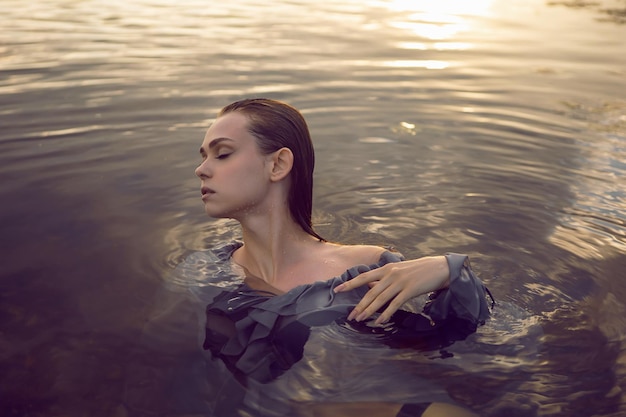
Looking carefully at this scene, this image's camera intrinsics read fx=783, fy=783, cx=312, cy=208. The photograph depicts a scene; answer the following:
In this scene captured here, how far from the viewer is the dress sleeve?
12.6ft

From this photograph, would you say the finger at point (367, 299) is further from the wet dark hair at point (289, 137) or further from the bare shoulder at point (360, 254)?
the wet dark hair at point (289, 137)

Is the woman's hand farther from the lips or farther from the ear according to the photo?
the lips

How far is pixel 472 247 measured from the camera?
18.8 ft

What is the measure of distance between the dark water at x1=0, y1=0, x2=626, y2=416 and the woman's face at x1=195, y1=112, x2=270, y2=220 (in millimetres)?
792

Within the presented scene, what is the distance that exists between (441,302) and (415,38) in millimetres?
11090

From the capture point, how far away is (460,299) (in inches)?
152

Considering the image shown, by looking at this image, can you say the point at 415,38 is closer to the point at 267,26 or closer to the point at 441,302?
the point at 267,26

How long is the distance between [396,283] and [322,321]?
46 cm

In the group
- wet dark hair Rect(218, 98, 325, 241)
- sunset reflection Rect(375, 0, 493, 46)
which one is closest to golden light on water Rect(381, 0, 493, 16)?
sunset reflection Rect(375, 0, 493, 46)

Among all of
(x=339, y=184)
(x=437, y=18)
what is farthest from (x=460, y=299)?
(x=437, y=18)

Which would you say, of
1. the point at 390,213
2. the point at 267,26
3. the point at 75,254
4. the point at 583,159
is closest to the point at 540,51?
the point at 267,26

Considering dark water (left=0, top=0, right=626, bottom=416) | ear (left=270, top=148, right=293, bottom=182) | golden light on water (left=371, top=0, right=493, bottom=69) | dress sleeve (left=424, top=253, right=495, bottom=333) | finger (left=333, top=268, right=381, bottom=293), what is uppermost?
ear (left=270, top=148, right=293, bottom=182)

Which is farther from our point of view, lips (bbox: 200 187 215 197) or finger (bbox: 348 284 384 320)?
lips (bbox: 200 187 215 197)

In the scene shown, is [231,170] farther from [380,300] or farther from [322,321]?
[380,300]
